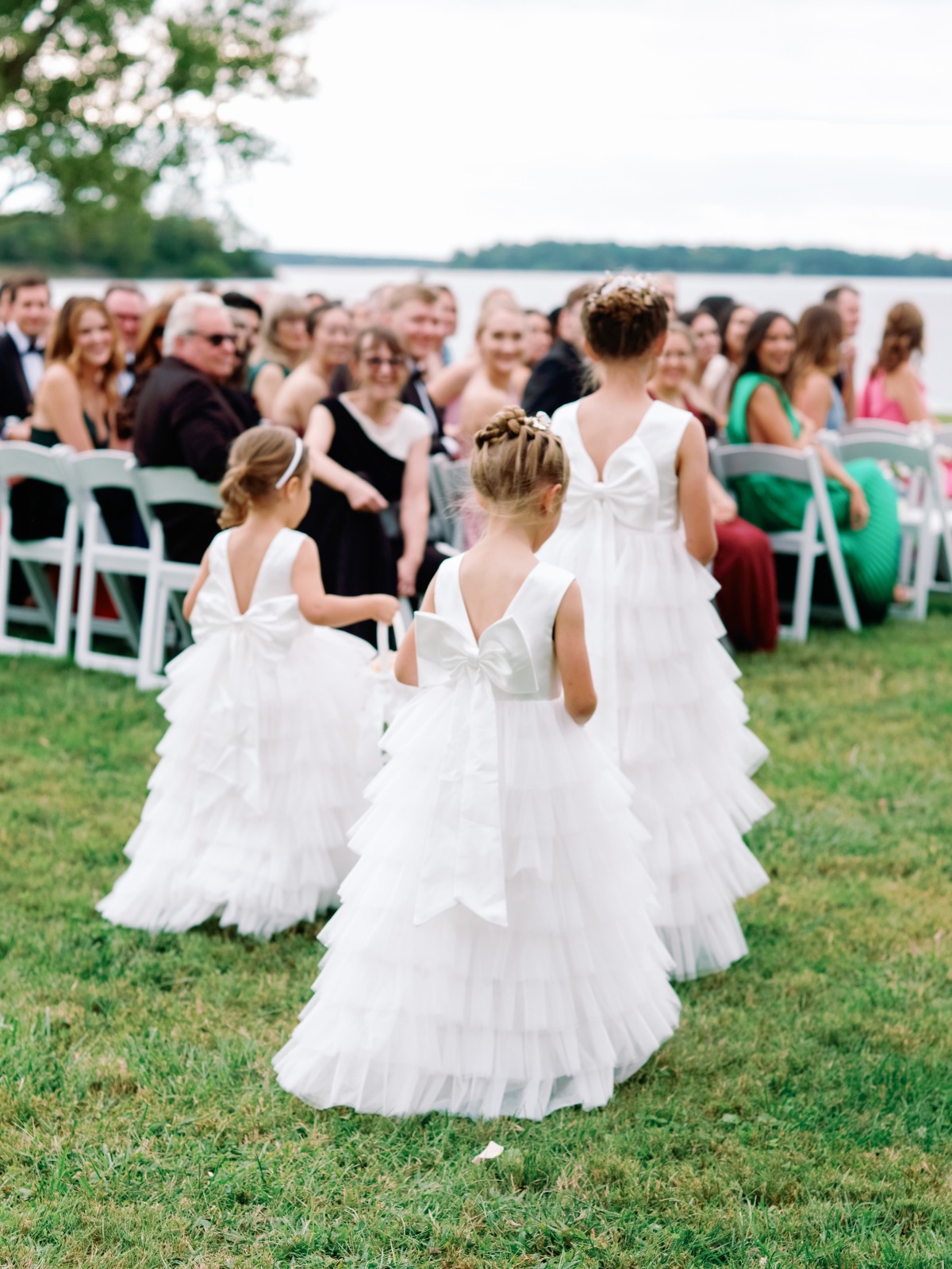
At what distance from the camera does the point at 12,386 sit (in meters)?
8.89

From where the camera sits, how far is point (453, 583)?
11.0 ft

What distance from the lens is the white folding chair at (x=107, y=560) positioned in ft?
23.7

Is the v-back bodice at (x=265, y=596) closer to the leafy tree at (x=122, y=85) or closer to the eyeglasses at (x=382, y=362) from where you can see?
the eyeglasses at (x=382, y=362)

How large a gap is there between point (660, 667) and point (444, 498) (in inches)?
137

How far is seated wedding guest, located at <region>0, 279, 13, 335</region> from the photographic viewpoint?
935 centimetres

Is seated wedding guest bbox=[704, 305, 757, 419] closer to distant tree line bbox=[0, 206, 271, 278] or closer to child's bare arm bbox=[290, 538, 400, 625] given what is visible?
child's bare arm bbox=[290, 538, 400, 625]

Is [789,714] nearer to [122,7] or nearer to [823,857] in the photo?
[823,857]

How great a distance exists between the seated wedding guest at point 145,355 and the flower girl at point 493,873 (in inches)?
181

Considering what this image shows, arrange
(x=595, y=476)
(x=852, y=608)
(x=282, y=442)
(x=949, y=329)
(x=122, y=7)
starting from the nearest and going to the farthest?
(x=595, y=476) < (x=282, y=442) < (x=852, y=608) < (x=949, y=329) < (x=122, y=7)

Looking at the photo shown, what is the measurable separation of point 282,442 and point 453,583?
1.21 meters

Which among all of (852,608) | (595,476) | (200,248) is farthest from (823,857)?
(200,248)

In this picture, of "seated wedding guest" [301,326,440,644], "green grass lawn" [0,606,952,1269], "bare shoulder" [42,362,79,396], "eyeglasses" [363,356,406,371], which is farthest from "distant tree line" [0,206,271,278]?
"green grass lawn" [0,606,952,1269]

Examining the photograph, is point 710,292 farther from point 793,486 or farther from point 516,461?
point 516,461

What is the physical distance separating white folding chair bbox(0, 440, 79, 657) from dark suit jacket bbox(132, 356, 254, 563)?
904mm
